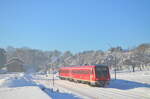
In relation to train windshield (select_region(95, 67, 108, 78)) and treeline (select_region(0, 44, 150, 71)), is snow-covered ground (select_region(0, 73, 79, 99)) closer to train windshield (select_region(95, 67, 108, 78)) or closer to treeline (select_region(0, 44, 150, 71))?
train windshield (select_region(95, 67, 108, 78))

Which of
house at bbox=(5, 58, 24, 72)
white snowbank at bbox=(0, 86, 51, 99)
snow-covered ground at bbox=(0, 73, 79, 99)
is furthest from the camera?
house at bbox=(5, 58, 24, 72)

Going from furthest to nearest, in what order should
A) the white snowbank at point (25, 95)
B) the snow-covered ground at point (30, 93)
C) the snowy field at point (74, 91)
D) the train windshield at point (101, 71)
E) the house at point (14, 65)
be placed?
1. the house at point (14, 65)
2. the train windshield at point (101, 71)
3. the snowy field at point (74, 91)
4. the snow-covered ground at point (30, 93)
5. the white snowbank at point (25, 95)

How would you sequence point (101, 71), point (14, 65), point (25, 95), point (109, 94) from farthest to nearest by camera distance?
point (14, 65) → point (101, 71) → point (109, 94) → point (25, 95)

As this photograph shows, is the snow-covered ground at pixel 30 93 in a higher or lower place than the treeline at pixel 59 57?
lower

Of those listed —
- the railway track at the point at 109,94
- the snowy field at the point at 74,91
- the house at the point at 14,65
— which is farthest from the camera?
the house at the point at 14,65

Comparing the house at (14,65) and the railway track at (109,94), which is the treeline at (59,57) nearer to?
the house at (14,65)

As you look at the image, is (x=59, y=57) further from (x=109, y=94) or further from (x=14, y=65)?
(x=109, y=94)

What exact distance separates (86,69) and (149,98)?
17.9 meters

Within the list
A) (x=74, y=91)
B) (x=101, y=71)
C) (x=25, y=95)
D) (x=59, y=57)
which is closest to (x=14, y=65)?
(x=59, y=57)

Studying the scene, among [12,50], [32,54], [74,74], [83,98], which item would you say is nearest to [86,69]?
[74,74]

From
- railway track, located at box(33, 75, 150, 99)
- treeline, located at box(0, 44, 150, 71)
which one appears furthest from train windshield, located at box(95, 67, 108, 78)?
treeline, located at box(0, 44, 150, 71)

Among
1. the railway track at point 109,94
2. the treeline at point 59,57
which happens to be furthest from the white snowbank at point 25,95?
the treeline at point 59,57

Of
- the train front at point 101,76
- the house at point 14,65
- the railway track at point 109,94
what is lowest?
the railway track at point 109,94

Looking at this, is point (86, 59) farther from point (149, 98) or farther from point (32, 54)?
point (149, 98)
